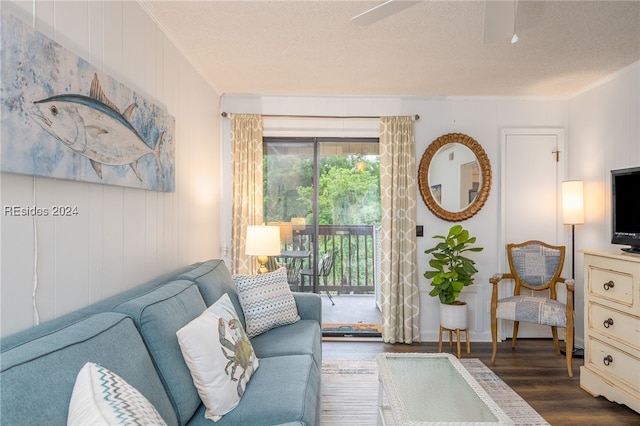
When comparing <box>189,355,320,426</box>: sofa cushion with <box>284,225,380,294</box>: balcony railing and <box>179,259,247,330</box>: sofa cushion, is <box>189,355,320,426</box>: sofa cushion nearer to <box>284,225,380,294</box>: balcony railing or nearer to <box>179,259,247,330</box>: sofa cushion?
<box>179,259,247,330</box>: sofa cushion

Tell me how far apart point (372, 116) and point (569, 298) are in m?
2.58

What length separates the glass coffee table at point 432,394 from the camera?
1785 millimetres

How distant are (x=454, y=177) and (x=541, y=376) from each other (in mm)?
2087

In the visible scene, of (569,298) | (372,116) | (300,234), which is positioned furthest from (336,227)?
(569,298)

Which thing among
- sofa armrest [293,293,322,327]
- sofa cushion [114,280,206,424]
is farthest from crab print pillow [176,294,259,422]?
sofa armrest [293,293,322,327]

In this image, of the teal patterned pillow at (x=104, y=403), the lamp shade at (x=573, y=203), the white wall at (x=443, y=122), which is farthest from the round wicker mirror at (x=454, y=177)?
the teal patterned pillow at (x=104, y=403)

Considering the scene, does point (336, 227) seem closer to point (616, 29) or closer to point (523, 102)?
point (523, 102)

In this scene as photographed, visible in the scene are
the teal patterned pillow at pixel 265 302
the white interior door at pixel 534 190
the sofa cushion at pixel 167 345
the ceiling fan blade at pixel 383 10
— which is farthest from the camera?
the white interior door at pixel 534 190

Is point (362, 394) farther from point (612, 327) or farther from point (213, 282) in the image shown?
point (612, 327)

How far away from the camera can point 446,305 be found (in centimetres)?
383

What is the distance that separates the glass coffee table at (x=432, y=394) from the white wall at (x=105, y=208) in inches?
60.2

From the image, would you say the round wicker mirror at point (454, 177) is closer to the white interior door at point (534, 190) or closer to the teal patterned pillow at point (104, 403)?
the white interior door at point (534, 190)

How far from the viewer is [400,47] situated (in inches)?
119

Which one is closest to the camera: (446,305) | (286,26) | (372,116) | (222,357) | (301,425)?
(301,425)
